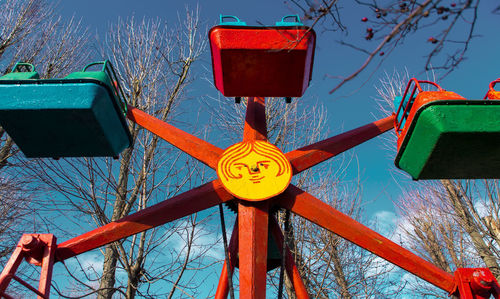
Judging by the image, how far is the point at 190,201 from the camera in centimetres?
331

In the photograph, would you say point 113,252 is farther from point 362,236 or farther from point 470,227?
point 470,227

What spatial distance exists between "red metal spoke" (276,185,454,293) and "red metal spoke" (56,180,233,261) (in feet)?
1.95

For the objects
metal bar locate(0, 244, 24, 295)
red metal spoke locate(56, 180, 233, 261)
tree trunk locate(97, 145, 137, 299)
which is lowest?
metal bar locate(0, 244, 24, 295)

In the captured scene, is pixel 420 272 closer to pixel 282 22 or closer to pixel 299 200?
pixel 299 200

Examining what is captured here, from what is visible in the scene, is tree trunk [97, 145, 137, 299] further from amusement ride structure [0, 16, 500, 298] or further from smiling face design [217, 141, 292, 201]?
smiling face design [217, 141, 292, 201]

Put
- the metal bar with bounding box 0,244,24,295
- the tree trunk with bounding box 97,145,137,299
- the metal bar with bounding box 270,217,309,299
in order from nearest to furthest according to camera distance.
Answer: the metal bar with bounding box 0,244,24,295, the metal bar with bounding box 270,217,309,299, the tree trunk with bounding box 97,145,137,299

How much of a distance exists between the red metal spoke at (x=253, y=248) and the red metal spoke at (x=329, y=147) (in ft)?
1.92

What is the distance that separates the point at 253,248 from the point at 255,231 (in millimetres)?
143

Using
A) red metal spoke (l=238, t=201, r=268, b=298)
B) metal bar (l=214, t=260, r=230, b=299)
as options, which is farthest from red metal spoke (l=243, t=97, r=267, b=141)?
metal bar (l=214, t=260, r=230, b=299)

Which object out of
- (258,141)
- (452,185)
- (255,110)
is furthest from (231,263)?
(452,185)

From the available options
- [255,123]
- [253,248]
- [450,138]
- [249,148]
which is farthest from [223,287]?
[450,138]

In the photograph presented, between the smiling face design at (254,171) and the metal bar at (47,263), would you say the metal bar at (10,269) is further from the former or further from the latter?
the smiling face design at (254,171)

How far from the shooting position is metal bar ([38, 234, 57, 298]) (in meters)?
2.73

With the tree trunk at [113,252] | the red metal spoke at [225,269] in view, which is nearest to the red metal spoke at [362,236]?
the red metal spoke at [225,269]
